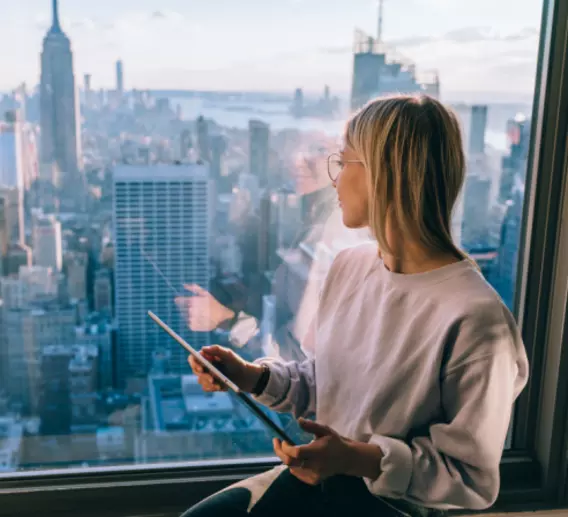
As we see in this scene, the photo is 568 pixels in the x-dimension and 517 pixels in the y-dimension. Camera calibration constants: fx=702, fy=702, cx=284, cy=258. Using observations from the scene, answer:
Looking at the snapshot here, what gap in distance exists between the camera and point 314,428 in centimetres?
96

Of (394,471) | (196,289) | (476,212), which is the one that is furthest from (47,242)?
(476,212)

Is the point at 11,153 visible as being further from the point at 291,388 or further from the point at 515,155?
the point at 515,155

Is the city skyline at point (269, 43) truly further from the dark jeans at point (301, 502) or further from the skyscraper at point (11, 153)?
the dark jeans at point (301, 502)

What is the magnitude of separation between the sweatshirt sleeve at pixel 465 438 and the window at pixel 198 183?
1.86 ft

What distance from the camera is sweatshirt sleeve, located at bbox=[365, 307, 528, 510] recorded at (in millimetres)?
960

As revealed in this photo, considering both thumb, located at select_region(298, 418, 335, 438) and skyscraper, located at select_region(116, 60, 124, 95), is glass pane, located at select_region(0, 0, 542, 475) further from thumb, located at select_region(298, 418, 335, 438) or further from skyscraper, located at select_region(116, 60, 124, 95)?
thumb, located at select_region(298, 418, 335, 438)

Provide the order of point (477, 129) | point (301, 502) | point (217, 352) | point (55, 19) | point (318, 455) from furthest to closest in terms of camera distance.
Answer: point (477, 129), point (55, 19), point (217, 352), point (301, 502), point (318, 455)

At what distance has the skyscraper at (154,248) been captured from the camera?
56.2 inches

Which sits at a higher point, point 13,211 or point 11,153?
point 11,153

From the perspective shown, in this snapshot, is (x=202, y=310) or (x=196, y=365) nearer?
(x=196, y=365)

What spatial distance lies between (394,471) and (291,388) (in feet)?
0.99

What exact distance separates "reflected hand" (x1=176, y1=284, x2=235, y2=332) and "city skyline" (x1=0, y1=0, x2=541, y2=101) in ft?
1.40

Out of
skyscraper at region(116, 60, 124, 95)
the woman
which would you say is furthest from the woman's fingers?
skyscraper at region(116, 60, 124, 95)

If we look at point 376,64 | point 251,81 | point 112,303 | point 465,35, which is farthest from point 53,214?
point 465,35
